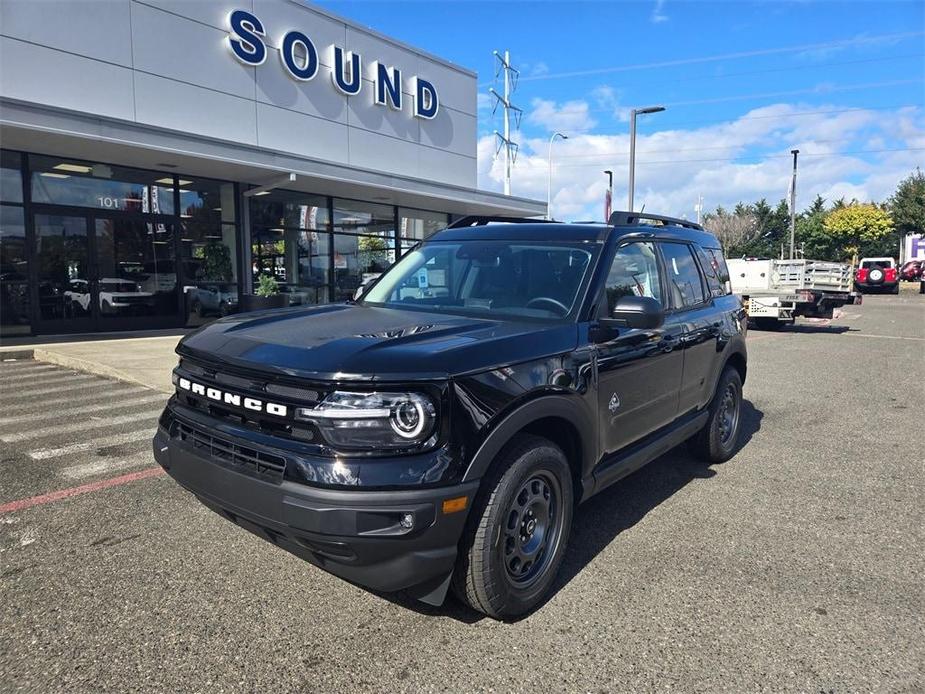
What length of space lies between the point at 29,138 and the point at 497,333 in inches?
455

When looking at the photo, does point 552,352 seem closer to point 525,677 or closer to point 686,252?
point 525,677

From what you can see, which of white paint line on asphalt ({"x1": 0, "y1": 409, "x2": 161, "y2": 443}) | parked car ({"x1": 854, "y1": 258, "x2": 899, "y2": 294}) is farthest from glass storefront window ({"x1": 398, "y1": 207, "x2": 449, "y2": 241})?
parked car ({"x1": 854, "y1": 258, "x2": 899, "y2": 294})

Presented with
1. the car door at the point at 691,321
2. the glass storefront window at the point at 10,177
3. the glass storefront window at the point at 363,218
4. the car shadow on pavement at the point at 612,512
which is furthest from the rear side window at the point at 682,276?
the glass storefront window at the point at 363,218

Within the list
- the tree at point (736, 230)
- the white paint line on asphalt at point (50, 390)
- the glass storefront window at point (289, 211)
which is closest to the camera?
the white paint line on asphalt at point (50, 390)

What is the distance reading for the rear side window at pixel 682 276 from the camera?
4.42 m

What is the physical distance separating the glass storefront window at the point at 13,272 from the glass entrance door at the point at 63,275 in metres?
0.21

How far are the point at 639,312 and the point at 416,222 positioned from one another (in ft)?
58.2

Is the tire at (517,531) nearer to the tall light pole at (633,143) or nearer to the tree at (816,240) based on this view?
the tall light pole at (633,143)

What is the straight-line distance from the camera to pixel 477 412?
101 inches

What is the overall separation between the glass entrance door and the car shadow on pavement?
479 inches

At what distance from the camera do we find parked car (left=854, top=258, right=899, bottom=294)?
126 ft

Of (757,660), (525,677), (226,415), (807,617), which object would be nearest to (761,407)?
(807,617)

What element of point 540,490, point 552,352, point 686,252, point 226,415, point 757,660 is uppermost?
point 686,252

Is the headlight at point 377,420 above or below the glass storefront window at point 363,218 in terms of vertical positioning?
below
